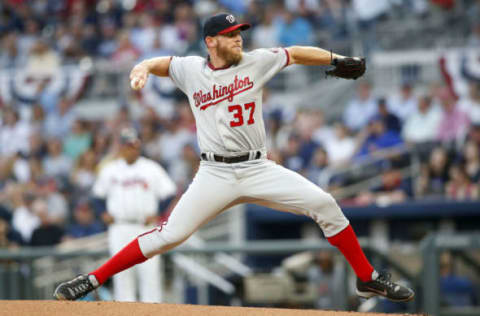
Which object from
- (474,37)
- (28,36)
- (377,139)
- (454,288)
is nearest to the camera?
(454,288)

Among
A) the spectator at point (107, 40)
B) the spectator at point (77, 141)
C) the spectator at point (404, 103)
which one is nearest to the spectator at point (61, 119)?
the spectator at point (77, 141)

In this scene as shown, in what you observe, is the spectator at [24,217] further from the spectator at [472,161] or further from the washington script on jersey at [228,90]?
the washington script on jersey at [228,90]

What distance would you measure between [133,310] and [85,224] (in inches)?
239

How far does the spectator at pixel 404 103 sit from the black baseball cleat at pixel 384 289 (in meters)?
5.86

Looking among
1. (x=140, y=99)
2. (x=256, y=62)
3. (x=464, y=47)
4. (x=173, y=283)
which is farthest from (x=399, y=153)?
(x=256, y=62)

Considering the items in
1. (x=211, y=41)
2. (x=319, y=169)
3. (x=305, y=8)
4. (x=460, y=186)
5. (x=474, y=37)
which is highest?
(x=305, y=8)

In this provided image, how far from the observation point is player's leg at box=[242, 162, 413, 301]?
15.4ft

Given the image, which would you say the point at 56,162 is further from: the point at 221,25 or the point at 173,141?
the point at 221,25

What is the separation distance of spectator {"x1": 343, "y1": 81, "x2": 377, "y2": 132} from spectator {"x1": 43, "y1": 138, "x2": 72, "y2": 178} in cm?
433

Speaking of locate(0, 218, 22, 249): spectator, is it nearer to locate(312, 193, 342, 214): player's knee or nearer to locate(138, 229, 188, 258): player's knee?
locate(138, 229, 188, 258): player's knee

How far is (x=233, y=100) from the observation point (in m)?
4.71

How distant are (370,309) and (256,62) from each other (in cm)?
442

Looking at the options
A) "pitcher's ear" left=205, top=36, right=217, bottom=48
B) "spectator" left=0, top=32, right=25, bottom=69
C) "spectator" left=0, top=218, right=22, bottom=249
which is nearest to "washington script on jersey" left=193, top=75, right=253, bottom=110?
"pitcher's ear" left=205, top=36, right=217, bottom=48

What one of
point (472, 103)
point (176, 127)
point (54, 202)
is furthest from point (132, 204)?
point (472, 103)
